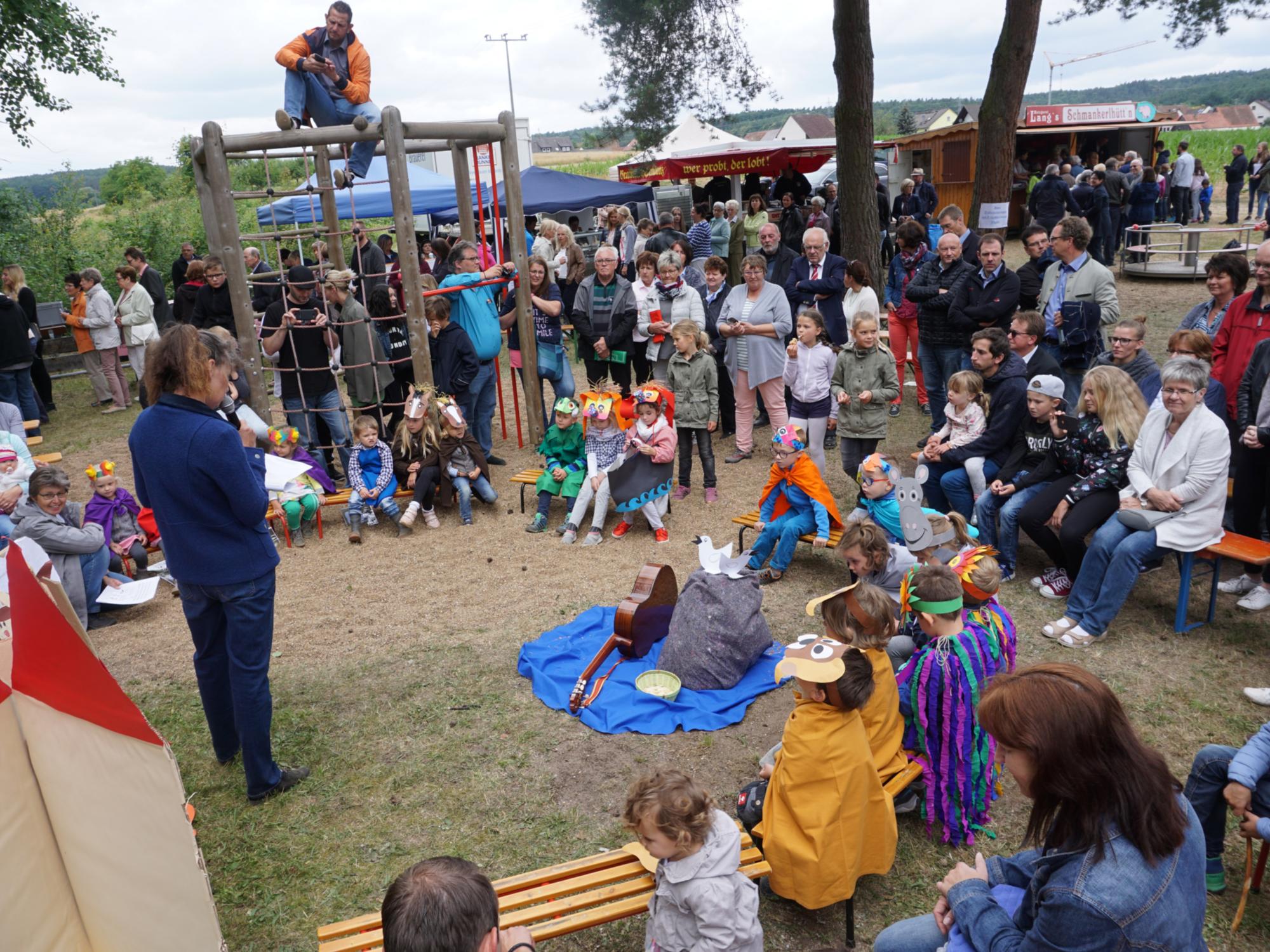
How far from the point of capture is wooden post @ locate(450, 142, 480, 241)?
28.6 ft

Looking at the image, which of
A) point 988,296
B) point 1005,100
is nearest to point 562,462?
point 988,296

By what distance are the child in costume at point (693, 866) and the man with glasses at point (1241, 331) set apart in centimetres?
455

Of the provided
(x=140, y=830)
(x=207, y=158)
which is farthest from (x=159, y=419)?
(x=207, y=158)

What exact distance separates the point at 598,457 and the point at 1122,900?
5469 millimetres

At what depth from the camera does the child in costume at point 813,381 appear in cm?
721

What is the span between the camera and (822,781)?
3.03 metres

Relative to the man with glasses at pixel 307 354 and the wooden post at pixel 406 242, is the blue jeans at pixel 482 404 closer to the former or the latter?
the wooden post at pixel 406 242

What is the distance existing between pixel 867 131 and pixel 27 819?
33.1 feet

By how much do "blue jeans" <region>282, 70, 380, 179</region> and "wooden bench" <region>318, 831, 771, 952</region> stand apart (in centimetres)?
616

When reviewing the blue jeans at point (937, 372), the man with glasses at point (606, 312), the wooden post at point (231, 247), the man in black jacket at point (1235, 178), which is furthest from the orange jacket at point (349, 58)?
the man in black jacket at point (1235, 178)

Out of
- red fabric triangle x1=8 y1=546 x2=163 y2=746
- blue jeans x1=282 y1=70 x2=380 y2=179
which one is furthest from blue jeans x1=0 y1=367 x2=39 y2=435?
red fabric triangle x1=8 y1=546 x2=163 y2=746

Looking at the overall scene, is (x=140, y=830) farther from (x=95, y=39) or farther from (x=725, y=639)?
(x=95, y=39)

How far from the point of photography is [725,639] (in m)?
4.76

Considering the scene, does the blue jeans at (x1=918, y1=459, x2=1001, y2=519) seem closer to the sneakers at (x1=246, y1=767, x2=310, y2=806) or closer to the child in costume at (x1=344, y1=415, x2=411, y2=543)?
the child in costume at (x1=344, y1=415, x2=411, y2=543)
